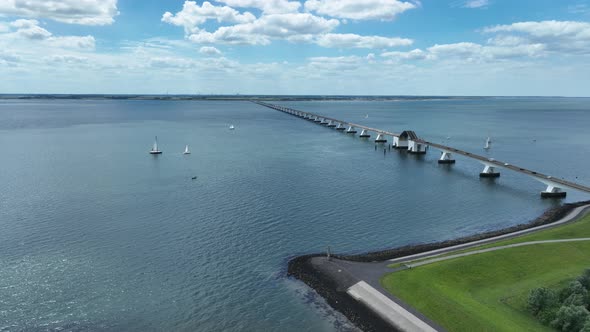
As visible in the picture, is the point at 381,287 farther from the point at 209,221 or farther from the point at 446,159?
the point at 446,159

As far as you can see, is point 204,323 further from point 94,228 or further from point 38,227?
point 38,227

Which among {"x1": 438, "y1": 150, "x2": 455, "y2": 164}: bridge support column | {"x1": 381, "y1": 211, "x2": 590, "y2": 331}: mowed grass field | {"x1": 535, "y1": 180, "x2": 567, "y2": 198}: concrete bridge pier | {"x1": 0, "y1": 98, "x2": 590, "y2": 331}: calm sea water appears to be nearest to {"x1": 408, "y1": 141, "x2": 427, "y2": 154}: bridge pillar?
{"x1": 0, "y1": 98, "x2": 590, "y2": 331}: calm sea water

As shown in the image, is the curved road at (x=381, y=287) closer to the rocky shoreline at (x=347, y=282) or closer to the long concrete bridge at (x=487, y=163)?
the rocky shoreline at (x=347, y=282)

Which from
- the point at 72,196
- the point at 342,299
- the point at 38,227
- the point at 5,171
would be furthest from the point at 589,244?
the point at 5,171

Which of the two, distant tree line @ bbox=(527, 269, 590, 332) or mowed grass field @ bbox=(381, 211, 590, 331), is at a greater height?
distant tree line @ bbox=(527, 269, 590, 332)

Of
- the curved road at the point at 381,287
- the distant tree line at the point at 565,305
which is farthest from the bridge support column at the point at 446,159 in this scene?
the distant tree line at the point at 565,305

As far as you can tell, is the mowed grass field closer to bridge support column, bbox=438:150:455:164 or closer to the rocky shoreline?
the rocky shoreline
